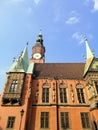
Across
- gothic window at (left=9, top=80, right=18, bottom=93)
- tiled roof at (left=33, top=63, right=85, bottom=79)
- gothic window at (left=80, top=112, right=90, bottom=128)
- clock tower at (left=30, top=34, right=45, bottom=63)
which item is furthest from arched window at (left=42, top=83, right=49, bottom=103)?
clock tower at (left=30, top=34, right=45, bottom=63)

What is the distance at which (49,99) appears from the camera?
77.9ft

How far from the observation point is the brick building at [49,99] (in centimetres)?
2081

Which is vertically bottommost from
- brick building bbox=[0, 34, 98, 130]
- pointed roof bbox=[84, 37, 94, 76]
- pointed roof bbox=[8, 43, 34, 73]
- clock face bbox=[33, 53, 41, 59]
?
brick building bbox=[0, 34, 98, 130]

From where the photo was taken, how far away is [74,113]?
22.2 m

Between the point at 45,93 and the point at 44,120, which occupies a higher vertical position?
the point at 45,93

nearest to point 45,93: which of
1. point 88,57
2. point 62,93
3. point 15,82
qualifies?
point 62,93

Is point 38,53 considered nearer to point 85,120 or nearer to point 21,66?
point 21,66

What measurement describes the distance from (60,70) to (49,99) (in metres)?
7.93

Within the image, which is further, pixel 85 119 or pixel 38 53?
pixel 38 53

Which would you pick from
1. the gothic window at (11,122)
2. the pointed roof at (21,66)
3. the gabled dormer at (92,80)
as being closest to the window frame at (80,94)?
the gabled dormer at (92,80)

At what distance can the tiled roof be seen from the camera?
27.1 m

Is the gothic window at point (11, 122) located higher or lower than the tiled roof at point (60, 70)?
lower

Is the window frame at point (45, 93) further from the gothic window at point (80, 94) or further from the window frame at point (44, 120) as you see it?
the gothic window at point (80, 94)

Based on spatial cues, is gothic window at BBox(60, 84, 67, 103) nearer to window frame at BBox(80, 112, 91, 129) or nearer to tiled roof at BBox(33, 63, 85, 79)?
tiled roof at BBox(33, 63, 85, 79)
